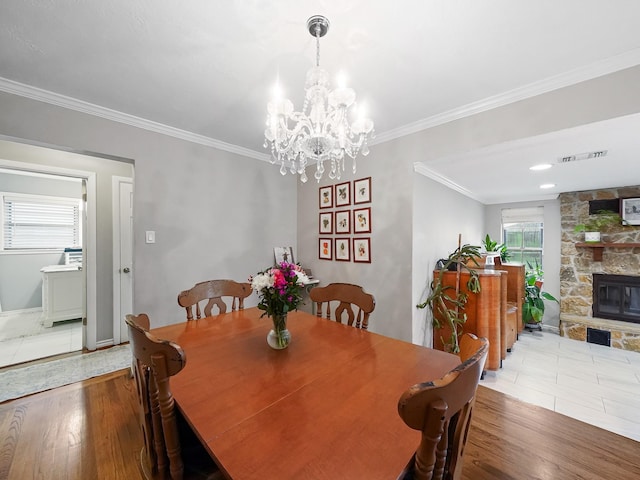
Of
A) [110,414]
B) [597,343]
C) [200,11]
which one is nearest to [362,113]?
[200,11]

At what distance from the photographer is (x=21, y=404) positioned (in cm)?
181

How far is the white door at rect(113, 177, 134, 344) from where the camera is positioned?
3.18m

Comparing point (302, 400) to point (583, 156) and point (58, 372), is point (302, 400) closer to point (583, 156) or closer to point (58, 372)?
point (58, 372)

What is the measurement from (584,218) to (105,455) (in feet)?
19.3

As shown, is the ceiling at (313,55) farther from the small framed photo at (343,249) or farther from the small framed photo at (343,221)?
the small framed photo at (343,249)

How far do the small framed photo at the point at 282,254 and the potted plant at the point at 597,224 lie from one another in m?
4.32

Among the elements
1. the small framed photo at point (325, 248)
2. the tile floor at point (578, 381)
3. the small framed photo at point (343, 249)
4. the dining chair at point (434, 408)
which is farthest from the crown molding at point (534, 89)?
the tile floor at point (578, 381)

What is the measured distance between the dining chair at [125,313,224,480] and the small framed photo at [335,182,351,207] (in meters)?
2.53

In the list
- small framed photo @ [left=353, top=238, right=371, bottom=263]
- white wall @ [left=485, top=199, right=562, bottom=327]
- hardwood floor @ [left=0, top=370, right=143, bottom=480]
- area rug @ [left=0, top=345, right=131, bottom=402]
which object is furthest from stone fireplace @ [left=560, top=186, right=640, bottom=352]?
area rug @ [left=0, top=345, right=131, bottom=402]

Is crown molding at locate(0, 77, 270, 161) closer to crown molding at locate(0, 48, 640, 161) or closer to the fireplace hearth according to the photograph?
crown molding at locate(0, 48, 640, 161)

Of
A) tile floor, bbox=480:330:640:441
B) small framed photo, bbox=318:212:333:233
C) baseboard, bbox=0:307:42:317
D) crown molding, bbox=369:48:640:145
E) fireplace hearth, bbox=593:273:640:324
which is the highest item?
crown molding, bbox=369:48:640:145

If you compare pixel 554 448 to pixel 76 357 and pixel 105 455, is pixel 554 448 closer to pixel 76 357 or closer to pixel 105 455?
pixel 105 455

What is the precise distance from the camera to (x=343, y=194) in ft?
10.2

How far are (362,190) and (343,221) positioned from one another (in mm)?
435
